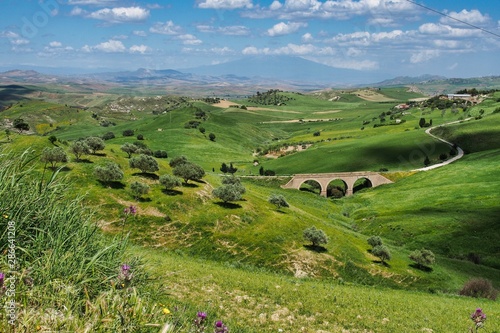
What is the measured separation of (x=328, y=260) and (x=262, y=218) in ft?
37.9

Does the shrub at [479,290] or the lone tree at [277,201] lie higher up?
the lone tree at [277,201]

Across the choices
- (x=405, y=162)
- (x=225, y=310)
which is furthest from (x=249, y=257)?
(x=405, y=162)

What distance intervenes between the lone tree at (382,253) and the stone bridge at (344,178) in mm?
77699

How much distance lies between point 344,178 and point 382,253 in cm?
8389

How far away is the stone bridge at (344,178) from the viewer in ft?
430

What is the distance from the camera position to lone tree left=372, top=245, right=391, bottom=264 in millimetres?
51250

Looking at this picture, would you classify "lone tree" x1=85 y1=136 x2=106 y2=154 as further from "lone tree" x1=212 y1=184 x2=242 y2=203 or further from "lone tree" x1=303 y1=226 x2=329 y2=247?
"lone tree" x1=303 y1=226 x2=329 y2=247

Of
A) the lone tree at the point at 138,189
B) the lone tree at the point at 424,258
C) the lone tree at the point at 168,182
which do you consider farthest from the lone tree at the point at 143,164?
the lone tree at the point at 424,258

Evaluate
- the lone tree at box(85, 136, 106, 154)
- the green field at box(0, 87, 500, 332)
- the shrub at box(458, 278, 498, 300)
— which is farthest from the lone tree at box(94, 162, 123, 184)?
the shrub at box(458, 278, 498, 300)

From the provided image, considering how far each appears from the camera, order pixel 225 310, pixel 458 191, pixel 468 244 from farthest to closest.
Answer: pixel 458 191, pixel 468 244, pixel 225 310

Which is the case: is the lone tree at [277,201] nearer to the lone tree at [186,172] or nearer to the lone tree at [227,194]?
the lone tree at [227,194]

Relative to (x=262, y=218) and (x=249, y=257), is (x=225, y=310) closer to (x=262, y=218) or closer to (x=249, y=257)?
(x=249, y=257)

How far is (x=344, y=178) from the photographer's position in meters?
134

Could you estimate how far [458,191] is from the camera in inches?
3942
